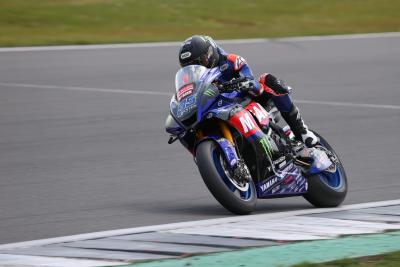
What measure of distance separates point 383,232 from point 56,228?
2.22m

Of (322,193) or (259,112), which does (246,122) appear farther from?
(322,193)

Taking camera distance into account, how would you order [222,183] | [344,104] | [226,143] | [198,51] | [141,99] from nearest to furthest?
[222,183] < [226,143] < [198,51] < [344,104] < [141,99]

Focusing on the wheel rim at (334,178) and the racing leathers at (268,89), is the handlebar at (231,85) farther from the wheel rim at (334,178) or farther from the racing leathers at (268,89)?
the wheel rim at (334,178)

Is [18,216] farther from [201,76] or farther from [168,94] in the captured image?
[168,94]

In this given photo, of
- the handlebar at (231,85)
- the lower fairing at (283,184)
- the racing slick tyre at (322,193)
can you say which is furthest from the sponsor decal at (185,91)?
the racing slick tyre at (322,193)

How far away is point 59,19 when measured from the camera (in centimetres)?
2417

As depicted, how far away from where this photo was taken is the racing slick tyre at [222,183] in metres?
8.12

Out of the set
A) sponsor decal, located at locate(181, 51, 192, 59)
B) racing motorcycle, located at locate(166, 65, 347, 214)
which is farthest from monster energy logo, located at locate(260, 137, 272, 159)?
sponsor decal, located at locate(181, 51, 192, 59)

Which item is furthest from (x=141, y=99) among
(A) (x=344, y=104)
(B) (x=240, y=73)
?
(B) (x=240, y=73)

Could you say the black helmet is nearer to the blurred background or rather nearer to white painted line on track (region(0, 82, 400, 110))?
the blurred background

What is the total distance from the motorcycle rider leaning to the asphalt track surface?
0.65 metres

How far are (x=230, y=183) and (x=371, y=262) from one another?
1965mm

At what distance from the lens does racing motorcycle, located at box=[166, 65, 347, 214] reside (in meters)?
8.28

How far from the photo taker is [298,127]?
900cm
